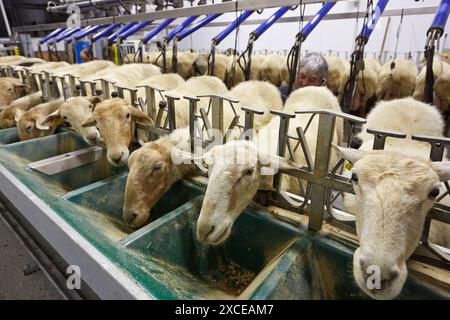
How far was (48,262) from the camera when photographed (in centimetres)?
171

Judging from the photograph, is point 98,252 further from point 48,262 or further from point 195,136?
point 48,262

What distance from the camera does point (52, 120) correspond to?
240 centimetres

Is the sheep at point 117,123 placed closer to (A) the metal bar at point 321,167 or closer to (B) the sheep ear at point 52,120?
(B) the sheep ear at point 52,120

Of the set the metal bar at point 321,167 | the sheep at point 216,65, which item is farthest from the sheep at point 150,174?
the sheep at point 216,65

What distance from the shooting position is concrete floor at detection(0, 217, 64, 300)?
1.50 meters

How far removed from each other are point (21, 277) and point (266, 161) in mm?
1614

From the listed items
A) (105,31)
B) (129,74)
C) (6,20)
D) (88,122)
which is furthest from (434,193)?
(6,20)

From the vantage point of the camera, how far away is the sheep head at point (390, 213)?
0.76 m

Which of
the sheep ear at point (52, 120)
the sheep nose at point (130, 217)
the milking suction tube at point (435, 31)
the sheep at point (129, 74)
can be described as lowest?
the sheep nose at point (130, 217)

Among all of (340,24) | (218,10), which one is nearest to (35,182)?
(218,10)

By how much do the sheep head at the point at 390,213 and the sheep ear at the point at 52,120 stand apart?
2.45 metres

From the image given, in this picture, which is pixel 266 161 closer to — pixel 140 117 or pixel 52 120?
pixel 140 117
